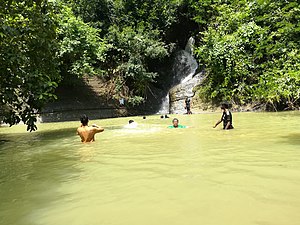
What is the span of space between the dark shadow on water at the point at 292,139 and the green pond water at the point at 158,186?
6 cm

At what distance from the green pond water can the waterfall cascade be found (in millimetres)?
16626

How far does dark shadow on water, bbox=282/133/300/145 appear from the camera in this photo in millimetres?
7120

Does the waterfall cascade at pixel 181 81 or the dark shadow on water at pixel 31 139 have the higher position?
the waterfall cascade at pixel 181 81

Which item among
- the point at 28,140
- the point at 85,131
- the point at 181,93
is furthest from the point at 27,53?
the point at 181,93

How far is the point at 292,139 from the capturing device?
7617mm

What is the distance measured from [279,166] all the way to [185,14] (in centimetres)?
2303

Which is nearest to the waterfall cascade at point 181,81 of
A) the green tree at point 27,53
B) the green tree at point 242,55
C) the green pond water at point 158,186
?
the green tree at point 242,55

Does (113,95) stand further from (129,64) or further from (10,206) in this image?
(10,206)

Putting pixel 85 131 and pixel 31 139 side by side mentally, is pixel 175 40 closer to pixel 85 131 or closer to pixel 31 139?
pixel 31 139

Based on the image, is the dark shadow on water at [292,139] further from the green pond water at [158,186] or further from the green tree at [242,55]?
the green tree at [242,55]

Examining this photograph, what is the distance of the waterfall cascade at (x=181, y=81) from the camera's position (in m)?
23.8

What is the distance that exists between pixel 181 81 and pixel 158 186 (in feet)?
74.6

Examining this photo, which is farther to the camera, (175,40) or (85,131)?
(175,40)

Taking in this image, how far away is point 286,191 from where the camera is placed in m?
3.68
